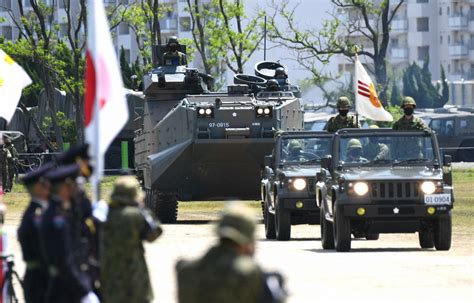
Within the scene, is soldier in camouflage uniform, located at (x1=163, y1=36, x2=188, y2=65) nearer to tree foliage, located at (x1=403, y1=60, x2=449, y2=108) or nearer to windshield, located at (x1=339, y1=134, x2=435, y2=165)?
windshield, located at (x1=339, y1=134, x2=435, y2=165)

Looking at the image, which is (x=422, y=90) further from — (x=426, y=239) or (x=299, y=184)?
(x=426, y=239)

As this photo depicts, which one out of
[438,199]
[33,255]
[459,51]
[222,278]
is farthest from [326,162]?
[459,51]

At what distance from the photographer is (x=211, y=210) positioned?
41.6 meters

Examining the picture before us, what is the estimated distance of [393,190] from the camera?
23.8 metres

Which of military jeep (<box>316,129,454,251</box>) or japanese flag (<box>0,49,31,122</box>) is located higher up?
japanese flag (<box>0,49,31,122</box>)

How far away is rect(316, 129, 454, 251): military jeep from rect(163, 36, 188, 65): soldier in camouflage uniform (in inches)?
463

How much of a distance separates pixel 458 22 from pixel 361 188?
91.6 m

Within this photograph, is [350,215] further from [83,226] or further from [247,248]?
[247,248]

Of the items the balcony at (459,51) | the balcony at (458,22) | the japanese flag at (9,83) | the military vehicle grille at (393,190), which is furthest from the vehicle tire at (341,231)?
the balcony at (459,51)

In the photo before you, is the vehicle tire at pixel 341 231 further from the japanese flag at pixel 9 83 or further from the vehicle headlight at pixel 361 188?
the japanese flag at pixel 9 83

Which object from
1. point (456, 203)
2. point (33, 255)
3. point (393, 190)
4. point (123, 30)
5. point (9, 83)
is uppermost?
point (123, 30)

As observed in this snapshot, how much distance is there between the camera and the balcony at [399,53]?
396 ft

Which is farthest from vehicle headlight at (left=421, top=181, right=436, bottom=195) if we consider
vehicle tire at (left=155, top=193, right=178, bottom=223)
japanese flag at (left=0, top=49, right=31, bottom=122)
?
vehicle tire at (left=155, top=193, right=178, bottom=223)

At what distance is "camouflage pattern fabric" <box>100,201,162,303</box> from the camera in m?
12.9
